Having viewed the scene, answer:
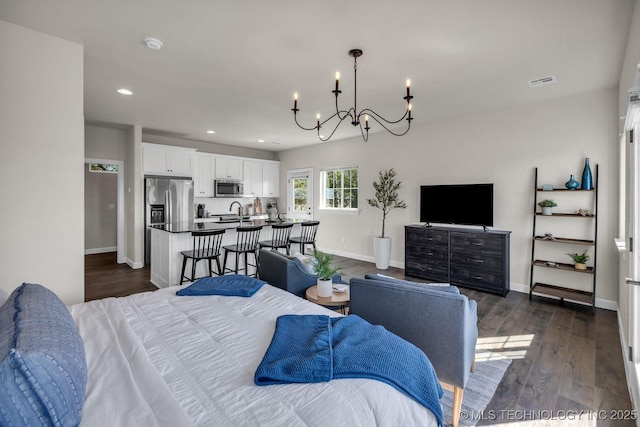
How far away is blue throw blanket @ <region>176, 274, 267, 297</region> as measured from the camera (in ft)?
7.47

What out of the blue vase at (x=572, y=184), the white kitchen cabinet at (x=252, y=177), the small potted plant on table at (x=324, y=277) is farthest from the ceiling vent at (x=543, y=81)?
the white kitchen cabinet at (x=252, y=177)

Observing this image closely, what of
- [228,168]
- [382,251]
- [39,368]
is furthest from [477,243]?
[228,168]

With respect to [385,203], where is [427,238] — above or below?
below

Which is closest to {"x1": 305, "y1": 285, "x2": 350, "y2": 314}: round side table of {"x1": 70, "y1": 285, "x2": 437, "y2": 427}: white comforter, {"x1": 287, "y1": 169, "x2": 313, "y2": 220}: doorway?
{"x1": 70, "y1": 285, "x2": 437, "y2": 427}: white comforter

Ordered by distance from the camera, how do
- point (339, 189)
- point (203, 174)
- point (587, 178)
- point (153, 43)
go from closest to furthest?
point (153, 43) < point (587, 178) < point (203, 174) < point (339, 189)

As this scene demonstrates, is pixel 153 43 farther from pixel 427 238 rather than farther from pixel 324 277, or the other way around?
pixel 427 238

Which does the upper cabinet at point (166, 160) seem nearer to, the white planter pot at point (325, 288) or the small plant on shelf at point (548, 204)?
the white planter pot at point (325, 288)

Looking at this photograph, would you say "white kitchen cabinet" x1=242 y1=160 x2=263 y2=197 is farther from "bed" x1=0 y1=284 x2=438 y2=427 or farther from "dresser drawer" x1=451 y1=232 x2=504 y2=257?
"bed" x1=0 y1=284 x2=438 y2=427

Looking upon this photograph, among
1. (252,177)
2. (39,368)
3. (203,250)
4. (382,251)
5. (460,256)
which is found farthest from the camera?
(252,177)

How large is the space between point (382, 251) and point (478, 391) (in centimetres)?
355

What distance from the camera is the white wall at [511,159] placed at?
3.72 meters

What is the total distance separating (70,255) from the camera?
2.72m

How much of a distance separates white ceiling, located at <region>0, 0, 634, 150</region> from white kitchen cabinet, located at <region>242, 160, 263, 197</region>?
320cm

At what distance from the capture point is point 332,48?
2.73 metres
